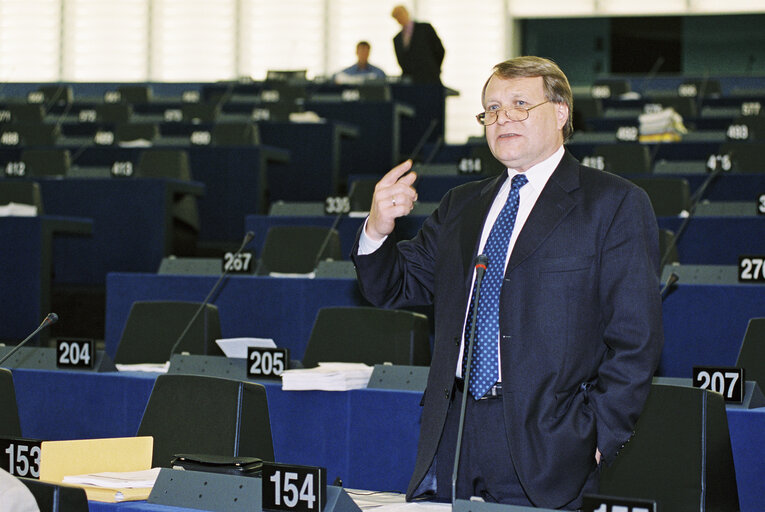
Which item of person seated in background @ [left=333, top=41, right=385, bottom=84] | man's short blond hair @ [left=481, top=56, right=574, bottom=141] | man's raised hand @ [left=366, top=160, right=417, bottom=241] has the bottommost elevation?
man's raised hand @ [left=366, top=160, right=417, bottom=241]

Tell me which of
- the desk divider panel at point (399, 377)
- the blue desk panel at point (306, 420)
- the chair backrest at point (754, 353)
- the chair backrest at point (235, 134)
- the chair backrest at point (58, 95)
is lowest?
the blue desk panel at point (306, 420)

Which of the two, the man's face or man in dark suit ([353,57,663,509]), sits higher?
the man's face

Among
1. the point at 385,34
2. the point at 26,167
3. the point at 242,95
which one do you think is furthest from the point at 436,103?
the point at 385,34

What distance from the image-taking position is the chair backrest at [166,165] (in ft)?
22.6

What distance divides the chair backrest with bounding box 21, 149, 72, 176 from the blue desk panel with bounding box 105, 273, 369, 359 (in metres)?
2.40

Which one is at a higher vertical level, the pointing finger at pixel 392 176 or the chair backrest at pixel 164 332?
the pointing finger at pixel 392 176

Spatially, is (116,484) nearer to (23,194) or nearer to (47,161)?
(23,194)

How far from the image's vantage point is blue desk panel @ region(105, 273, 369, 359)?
465 centimetres

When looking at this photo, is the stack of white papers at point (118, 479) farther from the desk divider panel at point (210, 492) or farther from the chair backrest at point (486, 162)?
the chair backrest at point (486, 162)

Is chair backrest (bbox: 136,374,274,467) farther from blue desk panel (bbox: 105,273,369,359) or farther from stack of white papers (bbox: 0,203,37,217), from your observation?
stack of white papers (bbox: 0,203,37,217)

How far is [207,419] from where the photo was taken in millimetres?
2617

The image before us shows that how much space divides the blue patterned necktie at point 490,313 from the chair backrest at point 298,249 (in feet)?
9.93

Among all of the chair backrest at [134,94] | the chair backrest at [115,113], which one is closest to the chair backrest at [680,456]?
the chair backrest at [115,113]

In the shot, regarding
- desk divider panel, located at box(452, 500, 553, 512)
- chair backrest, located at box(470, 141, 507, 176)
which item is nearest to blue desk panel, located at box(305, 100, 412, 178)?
chair backrest, located at box(470, 141, 507, 176)
